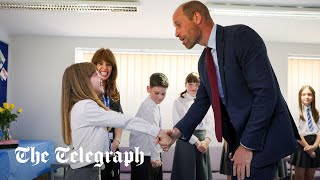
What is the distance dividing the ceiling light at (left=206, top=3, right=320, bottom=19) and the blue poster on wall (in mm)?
3302

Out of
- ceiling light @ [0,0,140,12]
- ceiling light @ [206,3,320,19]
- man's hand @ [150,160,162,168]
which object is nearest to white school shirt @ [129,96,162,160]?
man's hand @ [150,160,162,168]

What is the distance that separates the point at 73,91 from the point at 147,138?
1.05 metres

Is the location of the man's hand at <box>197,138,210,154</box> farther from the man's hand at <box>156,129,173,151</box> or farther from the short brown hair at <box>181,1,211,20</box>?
the short brown hair at <box>181,1,211,20</box>

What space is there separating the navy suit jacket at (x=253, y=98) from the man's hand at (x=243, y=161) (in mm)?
23

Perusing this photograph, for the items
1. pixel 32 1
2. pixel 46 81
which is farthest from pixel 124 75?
pixel 32 1

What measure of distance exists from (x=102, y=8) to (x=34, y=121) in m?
2.50

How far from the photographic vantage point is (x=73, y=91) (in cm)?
220

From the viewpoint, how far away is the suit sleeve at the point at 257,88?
4.74ft

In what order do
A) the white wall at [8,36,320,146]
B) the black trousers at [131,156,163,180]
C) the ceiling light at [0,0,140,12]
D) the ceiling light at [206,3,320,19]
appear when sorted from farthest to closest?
the white wall at [8,36,320,146] < the ceiling light at [206,3,320,19] < the ceiling light at [0,0,140,12] < the black trousers at [131,156,163,180]

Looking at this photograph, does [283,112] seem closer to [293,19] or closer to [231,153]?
[231,153]

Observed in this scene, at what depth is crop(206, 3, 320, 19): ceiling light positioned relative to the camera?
15.0 ft

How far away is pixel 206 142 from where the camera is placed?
3596mm

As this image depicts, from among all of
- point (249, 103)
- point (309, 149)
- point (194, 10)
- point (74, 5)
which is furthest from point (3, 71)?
point (249, 103)

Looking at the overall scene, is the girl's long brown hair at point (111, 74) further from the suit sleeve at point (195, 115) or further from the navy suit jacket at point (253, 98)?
the navy suit jacket at point (253, 98)
